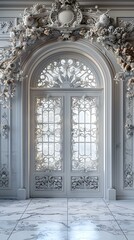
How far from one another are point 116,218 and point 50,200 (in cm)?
137

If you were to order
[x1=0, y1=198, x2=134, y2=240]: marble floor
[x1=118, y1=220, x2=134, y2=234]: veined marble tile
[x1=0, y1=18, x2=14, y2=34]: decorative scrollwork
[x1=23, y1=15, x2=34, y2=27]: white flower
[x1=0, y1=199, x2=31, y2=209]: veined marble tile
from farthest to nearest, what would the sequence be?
[x1=0, y1=18, x2=14, y2=34]: decorative scrollwork
[x1=23, y1=15, x2=34, y2=27]: white flower
[x1=0, y1=199, x2=31, y2=209]: veined marble tile
[x1=118, y1=220, x2=134, y2=234]: veined marble tile
[x1=0, y1=198, x2=134, y2=240]: marble floor

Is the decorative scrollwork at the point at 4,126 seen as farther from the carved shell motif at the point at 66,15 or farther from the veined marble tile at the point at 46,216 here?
the carved shell motif at the point at 66,15

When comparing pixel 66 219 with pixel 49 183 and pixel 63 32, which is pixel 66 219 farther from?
pixel 63 32

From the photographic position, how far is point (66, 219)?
442 centimetres

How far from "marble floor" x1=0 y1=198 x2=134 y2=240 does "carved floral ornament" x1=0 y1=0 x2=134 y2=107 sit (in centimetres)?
169

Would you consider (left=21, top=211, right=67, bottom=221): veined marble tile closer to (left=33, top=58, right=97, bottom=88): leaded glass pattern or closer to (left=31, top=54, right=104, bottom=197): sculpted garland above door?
(left=31, top=54, right=104, bottom=197): sculpted garland above door

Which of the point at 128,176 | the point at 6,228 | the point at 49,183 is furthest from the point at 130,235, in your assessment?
the point at 49,183

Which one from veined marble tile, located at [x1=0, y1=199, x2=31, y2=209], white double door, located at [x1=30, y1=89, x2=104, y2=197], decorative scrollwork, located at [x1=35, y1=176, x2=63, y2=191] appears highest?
white double door, located at [x1=30, y1=89, x2=104, y2=197]

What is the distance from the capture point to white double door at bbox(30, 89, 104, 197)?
580 centimetres

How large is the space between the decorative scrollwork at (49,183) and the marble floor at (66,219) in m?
0.22

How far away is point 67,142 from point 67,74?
1068mm

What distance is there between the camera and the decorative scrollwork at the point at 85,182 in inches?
229

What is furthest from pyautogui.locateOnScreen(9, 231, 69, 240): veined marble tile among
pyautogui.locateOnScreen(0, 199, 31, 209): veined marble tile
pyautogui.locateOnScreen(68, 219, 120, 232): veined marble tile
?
pyautogui.locateOnScreen(0, 199, 31, 209): veined marble tile

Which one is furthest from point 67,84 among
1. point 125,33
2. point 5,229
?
point 5,229
